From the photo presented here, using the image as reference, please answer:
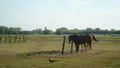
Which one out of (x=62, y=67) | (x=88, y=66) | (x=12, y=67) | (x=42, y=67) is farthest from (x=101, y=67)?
(x=12, y=67)

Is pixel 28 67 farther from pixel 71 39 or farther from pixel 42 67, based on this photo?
pixel 71 39

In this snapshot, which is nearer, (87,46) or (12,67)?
(12,67)

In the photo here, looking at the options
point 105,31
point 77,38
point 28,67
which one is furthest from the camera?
point 105,31

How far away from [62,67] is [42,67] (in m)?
1.47

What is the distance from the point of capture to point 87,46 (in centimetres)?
3359

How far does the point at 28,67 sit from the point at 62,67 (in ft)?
7.93

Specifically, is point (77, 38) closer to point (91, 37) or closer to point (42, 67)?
point (91, 37)

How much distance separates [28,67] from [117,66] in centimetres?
637

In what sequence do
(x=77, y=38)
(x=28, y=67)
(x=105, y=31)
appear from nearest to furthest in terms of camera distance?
1. (x=28, y=67)
2. (x=77, y=38)
3. (x=105, y=31)

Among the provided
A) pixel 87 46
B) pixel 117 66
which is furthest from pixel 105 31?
pixel 117 66

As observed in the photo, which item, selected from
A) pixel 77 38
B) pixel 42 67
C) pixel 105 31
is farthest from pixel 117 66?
pixel 105 31

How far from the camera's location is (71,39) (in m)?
32.1

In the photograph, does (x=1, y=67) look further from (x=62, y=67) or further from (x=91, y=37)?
(x=91, y=37)

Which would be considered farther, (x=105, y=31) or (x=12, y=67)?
(x=105, y=31)
